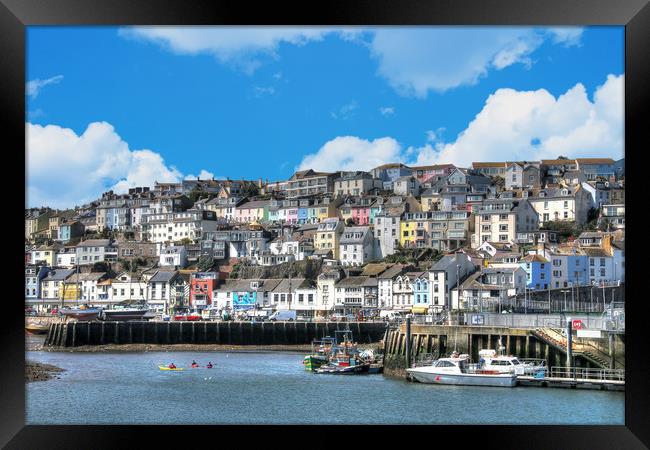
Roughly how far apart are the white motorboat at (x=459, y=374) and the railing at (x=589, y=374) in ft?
2.55

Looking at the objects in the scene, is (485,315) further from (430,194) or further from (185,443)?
(430,194)

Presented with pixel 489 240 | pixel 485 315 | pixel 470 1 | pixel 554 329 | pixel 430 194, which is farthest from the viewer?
pixel 430 194

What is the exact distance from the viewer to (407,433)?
6203mm

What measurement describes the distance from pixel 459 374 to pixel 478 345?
1.23 m

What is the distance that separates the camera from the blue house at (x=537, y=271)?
29734 millimetres

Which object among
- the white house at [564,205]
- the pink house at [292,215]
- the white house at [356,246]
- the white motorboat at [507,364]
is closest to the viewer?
the white motorboat at [507,364]

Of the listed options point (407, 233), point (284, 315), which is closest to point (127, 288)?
point (284, 315)

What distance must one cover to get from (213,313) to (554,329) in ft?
69.3

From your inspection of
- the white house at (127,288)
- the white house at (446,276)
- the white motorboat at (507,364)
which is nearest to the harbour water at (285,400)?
the white motorboat at (507,364)

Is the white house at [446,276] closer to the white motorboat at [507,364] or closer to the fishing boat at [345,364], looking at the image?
the fishing boat at [345,364]

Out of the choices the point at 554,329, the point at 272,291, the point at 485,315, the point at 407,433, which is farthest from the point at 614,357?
the point at 272,291

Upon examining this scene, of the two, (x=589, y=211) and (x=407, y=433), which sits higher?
(x=589, y=211)

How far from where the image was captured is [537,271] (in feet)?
98.3

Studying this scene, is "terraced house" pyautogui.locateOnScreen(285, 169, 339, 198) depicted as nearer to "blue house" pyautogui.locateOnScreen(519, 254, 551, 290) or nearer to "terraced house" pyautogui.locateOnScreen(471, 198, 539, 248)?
"terraced house" pyautogui.locateOnScreen(471, 198, 539, 248)
